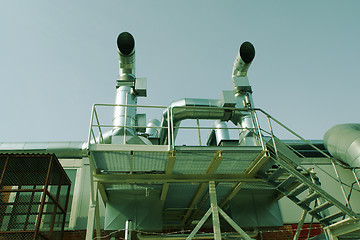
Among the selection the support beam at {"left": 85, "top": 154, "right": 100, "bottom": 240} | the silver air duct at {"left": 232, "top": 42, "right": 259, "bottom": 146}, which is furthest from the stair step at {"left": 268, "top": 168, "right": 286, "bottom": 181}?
the support beam at {"left": 85, "top": 154, "right": 100, "bottom": 240}

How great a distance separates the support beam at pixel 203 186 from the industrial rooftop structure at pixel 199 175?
3 cm

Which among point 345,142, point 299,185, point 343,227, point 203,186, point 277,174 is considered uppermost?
point 345,142

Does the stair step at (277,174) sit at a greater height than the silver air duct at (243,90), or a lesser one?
lesser

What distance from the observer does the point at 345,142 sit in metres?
9.77

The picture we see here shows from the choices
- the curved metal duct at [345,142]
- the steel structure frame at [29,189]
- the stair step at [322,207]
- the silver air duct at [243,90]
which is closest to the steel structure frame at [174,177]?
the stair step at [322,207]

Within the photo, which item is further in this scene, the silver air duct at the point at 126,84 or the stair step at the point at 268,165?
the silver air duct at the point at 126,84

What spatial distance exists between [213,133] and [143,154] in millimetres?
7286

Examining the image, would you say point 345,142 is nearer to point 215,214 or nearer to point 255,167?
point 255,167

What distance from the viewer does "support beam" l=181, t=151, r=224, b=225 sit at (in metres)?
6.21

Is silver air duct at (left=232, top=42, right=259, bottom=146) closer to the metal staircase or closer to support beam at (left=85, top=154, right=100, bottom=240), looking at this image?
the metal staircase

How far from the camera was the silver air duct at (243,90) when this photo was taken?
986 cm

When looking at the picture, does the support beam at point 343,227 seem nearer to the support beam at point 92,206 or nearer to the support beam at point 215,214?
the support beam at point 215,214

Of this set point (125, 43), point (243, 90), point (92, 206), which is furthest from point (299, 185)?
point (125, 43)

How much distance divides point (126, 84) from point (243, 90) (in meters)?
4.47
